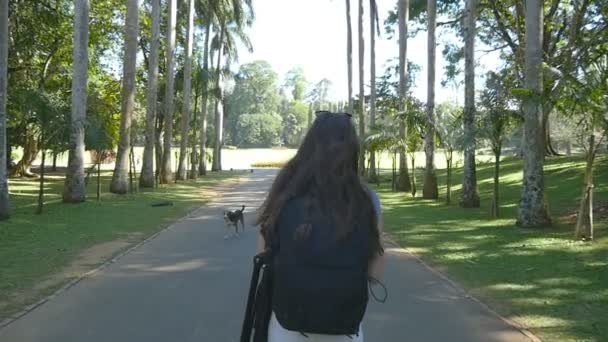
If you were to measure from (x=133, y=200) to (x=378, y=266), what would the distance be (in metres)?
20.3

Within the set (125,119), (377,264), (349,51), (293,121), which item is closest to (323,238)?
(377,264)

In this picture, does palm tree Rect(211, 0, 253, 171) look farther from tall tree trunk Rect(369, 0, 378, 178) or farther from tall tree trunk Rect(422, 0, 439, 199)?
tall tree trunk Rect(422, 0, 439, 199)

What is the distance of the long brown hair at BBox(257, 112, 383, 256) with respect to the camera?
2838 mm

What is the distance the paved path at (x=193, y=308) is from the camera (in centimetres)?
624

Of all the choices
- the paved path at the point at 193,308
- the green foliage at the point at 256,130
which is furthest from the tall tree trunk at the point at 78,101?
the green foliage at the point at 256,130

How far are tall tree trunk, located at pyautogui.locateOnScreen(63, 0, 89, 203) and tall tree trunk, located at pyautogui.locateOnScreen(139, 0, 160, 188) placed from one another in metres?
7.83

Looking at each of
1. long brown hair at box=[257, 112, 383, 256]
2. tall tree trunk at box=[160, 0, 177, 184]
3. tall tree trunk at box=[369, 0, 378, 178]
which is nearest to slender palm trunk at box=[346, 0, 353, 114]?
tall tree trunk at box=[369, 0, 378, 178]

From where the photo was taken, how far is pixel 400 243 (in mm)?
13234

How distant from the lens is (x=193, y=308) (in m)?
7.24

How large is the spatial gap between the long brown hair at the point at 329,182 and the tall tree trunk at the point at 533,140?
1249 cm

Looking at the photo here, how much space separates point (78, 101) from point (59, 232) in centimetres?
662

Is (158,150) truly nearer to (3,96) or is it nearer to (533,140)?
(3,96)

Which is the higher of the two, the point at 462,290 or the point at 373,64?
the point at 373,64

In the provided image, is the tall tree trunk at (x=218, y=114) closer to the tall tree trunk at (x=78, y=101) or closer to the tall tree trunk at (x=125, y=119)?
the tall tree trunk at (x=125, y=119)
